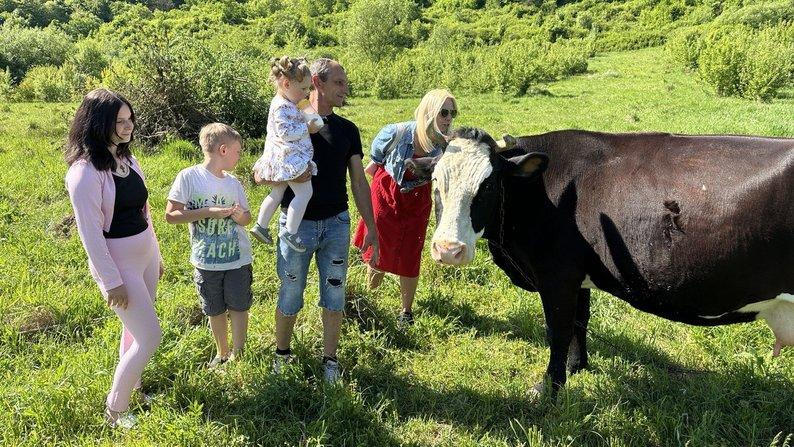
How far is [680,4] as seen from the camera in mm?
64688

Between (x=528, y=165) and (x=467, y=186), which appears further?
(x=528, y=165)

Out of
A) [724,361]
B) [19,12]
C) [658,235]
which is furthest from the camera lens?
[19,12]

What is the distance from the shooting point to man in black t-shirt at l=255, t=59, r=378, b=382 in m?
3.17

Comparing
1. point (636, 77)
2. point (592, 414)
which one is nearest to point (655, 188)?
point (592, 414)

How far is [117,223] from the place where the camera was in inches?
110

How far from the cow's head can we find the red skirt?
1.11 meters

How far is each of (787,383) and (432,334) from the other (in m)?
2.50

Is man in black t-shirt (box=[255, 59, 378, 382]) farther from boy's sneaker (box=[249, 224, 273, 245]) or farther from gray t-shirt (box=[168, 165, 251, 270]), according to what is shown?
gray t-shirt (box=[168, 165, 251, 270])

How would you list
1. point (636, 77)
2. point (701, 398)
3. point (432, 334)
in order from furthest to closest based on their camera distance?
1. point (636, 77)
2. point (432, 334)
3. point (701, 398)

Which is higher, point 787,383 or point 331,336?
point 331,336

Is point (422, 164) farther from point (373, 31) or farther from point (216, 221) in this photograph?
point (373, 31)

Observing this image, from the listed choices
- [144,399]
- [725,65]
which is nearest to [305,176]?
[144,399]

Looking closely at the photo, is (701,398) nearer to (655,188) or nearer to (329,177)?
(655,188)

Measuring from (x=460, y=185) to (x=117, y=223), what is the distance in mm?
1961
